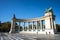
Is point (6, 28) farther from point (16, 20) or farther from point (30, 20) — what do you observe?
point (30, 20)

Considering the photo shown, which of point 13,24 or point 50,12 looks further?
point 13,24

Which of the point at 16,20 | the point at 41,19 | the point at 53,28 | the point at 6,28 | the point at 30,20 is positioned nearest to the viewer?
the point at 53,28

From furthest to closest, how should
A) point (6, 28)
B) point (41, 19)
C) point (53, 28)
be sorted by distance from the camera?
point (6, 28)
point (41, 19)
point (53, 28)

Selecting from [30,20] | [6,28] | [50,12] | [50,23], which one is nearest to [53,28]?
[50,23]

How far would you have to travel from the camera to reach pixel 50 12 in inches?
1959

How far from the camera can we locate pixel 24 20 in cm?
6269

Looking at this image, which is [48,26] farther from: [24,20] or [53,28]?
[24,20]

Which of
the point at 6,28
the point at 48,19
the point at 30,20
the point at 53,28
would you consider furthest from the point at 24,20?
the point at 6,28

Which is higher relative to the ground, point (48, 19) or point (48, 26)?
point (48, 19)

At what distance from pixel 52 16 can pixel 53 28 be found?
6.60 meters

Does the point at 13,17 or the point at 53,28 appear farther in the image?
the point at 13,17

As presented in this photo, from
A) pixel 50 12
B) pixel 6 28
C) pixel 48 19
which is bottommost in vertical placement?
pixel 6 28

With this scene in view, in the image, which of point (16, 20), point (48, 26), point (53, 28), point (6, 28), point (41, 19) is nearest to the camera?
point (53, 28)

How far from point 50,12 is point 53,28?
946 cm
